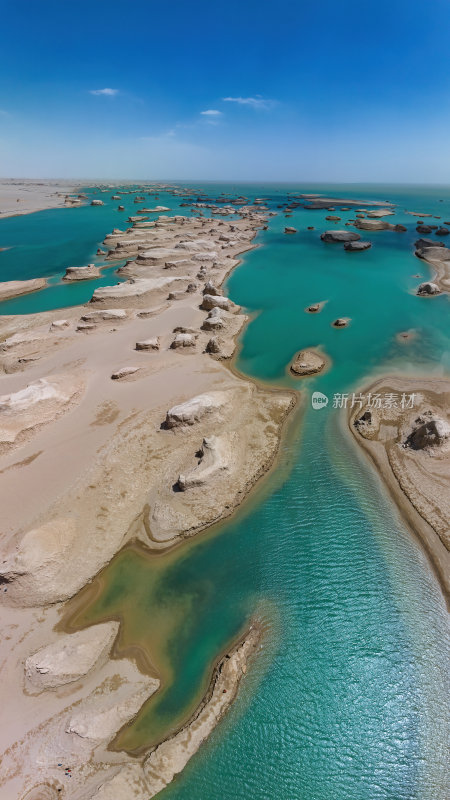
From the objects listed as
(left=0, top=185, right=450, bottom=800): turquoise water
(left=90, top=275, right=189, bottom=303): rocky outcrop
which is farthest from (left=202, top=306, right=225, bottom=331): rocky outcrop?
(left=0, top=185, right=450, bottom=800): turquoise water

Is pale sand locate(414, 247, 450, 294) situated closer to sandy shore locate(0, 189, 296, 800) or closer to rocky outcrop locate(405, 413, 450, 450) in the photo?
sandy shore locate(0, 189, 296, 800)

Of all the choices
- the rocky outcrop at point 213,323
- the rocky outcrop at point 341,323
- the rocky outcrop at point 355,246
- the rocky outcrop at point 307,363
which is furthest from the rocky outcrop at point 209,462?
the rocky outcrop at point 355,246

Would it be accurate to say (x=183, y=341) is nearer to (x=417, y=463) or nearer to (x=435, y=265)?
(x=417, y=463)

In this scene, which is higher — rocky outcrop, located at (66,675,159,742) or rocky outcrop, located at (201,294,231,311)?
rocky outcrop, located at (201,294,231,311)

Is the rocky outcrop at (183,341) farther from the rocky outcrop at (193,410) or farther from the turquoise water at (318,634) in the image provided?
the turquoise water at (318,634)

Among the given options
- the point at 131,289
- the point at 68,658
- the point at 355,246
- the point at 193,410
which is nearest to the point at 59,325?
the point at 131,289

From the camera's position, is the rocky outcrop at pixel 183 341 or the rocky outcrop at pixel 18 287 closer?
the rocky outcrop at pixel 183 341
